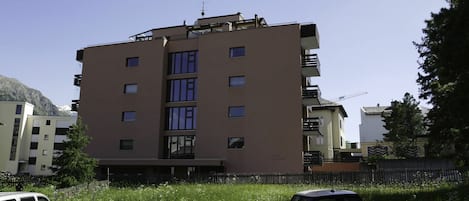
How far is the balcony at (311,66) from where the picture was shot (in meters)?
36.5

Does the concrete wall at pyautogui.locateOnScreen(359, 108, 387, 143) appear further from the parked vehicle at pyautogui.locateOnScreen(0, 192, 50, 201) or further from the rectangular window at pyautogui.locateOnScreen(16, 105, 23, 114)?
the rectangular window at pyautogui.locateOnScreen(16, 105, 23, 114)

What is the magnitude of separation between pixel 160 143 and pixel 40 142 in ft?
200

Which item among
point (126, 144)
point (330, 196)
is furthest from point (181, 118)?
point (330, 196)

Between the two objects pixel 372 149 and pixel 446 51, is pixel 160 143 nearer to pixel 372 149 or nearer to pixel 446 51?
pixel 446 51

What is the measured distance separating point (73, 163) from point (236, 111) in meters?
14.2

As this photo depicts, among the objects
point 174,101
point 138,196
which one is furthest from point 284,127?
point 138,196

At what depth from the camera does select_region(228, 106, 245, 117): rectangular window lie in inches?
1446

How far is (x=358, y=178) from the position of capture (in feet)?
84.2

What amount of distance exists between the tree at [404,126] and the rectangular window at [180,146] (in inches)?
972

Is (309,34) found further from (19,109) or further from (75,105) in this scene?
(19,109)

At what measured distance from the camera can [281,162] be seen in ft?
112

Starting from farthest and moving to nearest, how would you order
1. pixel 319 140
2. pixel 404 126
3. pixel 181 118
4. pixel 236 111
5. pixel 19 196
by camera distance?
pixel 319 140 < pixel 404 126 < pixel 181 118 < pixel 236 111 < pixel 19 196

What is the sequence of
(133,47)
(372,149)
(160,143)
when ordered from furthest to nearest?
(372,149) → (133,47) → (160,143)

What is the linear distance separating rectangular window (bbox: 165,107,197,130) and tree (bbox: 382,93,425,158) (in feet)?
81.0
